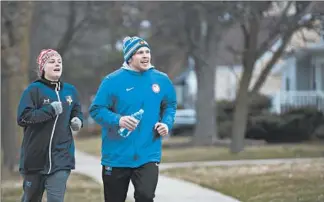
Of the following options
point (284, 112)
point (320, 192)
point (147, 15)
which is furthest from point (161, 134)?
point (284, 112)

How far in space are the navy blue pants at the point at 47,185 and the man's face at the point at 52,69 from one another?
2.83 ft

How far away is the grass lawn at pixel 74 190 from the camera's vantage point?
34.9 feet

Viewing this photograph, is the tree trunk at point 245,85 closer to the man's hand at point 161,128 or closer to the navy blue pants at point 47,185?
the navy blue pants at point 47,185

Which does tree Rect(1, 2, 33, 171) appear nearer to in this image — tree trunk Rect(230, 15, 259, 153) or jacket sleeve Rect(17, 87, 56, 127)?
tree trunk Rect(230, 15, 259, 153)

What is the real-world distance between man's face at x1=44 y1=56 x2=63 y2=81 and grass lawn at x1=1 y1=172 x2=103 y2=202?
4.17 m

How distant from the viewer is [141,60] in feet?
19.9

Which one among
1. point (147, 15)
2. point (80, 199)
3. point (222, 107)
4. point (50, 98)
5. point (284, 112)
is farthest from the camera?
point (222, 107)

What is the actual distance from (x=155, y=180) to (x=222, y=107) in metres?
25.7

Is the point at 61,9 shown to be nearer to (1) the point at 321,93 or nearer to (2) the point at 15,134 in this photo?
(1) the point at 321,93

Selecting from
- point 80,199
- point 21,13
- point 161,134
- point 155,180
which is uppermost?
point 21,13

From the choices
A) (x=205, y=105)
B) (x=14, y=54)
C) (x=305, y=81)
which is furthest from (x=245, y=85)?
(x=305, y=81)

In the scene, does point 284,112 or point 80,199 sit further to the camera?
point 284,112

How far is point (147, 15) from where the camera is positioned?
968 inches

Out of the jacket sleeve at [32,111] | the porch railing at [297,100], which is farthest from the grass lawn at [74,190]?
the porch railing at [297,100]
